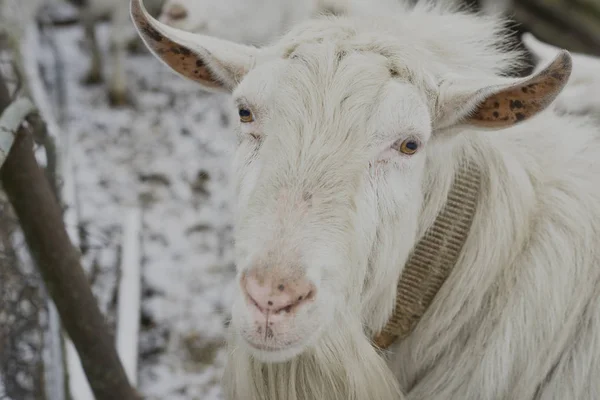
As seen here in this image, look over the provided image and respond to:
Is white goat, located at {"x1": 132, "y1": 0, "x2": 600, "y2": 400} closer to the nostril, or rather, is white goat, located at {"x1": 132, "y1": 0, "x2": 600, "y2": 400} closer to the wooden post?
the wooden post

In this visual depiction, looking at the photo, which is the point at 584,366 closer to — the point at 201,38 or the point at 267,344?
the point at 267,344

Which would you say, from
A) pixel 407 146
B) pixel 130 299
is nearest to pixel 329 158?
pixel 407 146

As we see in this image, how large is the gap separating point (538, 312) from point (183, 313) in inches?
106

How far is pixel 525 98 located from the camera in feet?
6.48

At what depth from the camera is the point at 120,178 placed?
566 cm

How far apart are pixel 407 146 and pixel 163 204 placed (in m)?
3.69

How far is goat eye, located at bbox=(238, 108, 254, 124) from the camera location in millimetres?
2139

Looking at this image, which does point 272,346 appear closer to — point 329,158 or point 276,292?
point 276,292

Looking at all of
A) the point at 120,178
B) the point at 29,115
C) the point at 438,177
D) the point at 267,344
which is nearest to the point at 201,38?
the point at 29,115

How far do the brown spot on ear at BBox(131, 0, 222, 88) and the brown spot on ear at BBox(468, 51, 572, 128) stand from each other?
0.93m

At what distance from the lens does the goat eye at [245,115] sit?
7.02ft

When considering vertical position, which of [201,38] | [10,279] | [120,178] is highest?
[201,38]

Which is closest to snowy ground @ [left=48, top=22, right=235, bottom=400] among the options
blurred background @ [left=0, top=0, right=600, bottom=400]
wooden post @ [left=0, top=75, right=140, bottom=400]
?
blurred background @ [left=0, top=0, right=600, bottom=400]

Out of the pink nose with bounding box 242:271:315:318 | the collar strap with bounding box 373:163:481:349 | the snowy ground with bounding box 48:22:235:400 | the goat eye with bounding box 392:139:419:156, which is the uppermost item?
the goat eye with bounding box 392:139:419:156
